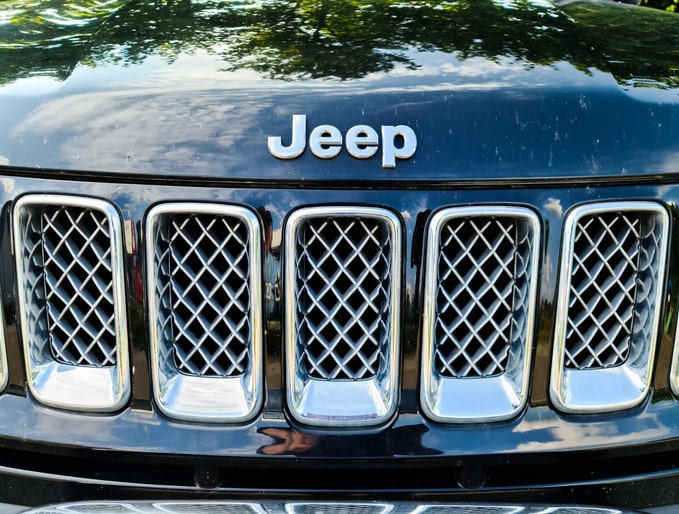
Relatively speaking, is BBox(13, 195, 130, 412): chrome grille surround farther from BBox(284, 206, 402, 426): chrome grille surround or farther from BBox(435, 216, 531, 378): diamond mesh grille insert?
BBox(435, 216, 531, 378): diamond mesh grille insert

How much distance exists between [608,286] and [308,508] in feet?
2.67

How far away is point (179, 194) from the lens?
5.36ft

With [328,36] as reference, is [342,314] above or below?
below

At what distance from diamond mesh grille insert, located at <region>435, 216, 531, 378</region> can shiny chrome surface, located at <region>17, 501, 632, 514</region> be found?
0.29 meters

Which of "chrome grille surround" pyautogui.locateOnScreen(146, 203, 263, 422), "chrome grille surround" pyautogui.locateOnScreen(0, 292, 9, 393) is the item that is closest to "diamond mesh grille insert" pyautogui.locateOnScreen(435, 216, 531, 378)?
"chrome grille surround" pyautogui.locateOnScreen(146, 203, 263, 422)

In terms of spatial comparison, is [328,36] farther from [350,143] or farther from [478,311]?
[478,311]

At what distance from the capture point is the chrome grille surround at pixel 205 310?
5.42ft

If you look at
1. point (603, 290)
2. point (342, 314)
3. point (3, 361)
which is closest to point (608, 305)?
point (603, 290)

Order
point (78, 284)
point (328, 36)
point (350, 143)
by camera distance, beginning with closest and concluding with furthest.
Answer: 1. point (350, 143)
2. point (78, 284)
3. point (328, 36)

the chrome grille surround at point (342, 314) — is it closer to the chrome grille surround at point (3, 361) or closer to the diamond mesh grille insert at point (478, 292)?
the diamond mesh grille insert at point (478, 292)

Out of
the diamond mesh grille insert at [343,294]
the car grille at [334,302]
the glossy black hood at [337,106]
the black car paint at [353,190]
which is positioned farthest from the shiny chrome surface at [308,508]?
the glossy black hood at [337,106]

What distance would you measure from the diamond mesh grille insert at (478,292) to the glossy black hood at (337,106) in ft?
0.46

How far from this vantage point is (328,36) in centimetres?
198

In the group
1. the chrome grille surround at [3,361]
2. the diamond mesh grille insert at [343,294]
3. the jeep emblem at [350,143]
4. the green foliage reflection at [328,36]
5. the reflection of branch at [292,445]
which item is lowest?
the reflection of branch at [292,445]
